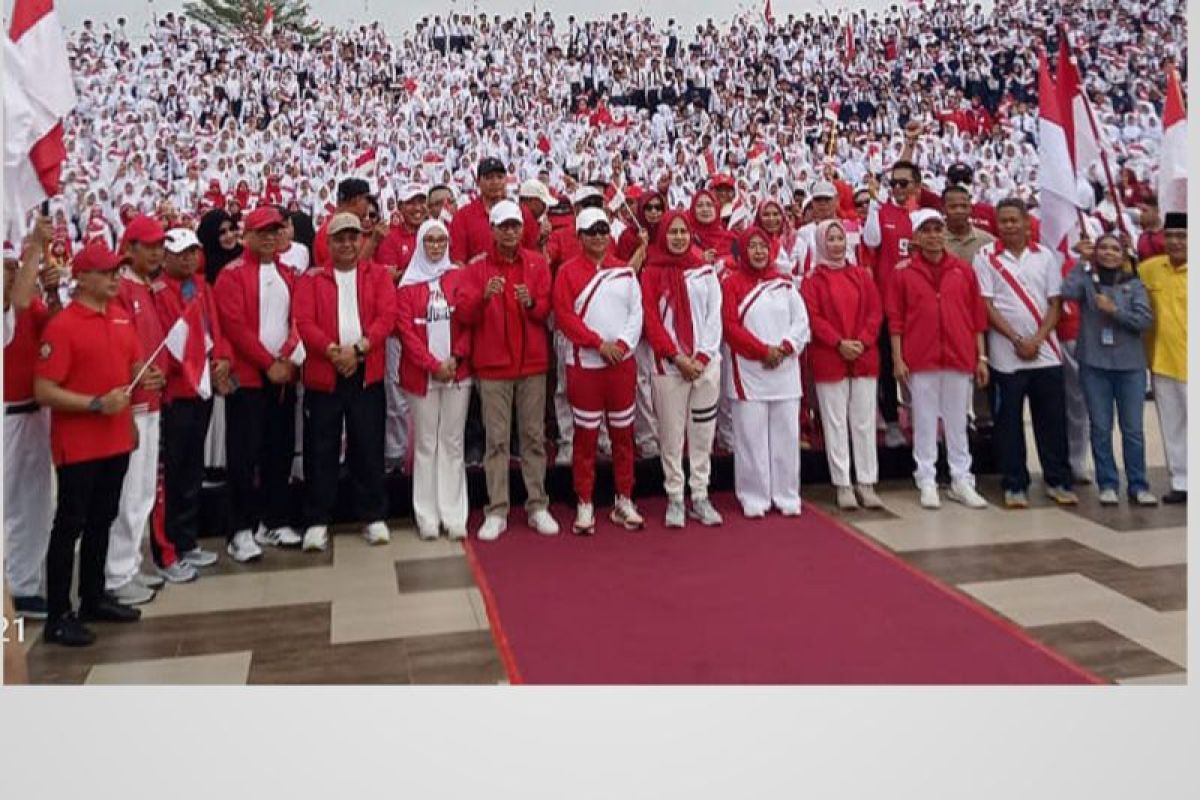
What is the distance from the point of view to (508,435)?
4371 millimetres

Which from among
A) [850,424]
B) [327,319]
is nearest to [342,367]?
[327,319]

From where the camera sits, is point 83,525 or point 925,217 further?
point 925,217

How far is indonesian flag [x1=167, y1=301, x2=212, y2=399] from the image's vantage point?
3777mm

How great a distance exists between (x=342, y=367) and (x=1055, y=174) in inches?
132

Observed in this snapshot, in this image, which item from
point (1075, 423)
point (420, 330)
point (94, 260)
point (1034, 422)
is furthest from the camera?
point (1075, 423)

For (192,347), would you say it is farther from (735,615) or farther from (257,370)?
(735,615)

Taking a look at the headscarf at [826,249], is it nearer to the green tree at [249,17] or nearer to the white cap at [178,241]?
the white cap at [178,241]

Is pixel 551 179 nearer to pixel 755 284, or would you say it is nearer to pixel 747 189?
pixel 747 189

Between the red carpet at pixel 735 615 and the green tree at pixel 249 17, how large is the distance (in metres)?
7.20

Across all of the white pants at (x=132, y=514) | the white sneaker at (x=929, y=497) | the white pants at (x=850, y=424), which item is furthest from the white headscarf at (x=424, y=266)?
the white sneaker at (x=929, y=497)

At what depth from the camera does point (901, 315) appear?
4734 mm

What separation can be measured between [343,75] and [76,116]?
255 cm

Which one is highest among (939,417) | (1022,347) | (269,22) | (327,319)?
(269,22)

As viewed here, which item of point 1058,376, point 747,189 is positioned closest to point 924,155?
point 747,189
